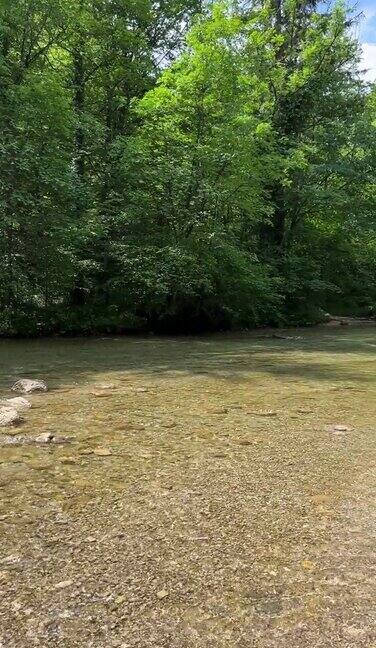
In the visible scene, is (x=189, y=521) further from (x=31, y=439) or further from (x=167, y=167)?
(x=167, y=167)

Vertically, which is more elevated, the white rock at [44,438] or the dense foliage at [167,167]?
the dense foliage at [167,167]

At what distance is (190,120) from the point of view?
58.3ft

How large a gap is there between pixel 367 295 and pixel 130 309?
1505 centimetres

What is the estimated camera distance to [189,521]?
142 inches

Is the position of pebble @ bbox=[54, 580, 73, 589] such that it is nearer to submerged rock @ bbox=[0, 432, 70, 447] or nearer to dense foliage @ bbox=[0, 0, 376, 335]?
submerged rock @ bbox=[0, 432, 70, 447]

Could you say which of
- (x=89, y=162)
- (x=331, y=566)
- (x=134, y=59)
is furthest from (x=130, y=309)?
(x=331, y=566)

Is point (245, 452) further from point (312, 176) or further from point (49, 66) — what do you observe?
point (312, 176)

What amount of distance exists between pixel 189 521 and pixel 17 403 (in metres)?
3.62

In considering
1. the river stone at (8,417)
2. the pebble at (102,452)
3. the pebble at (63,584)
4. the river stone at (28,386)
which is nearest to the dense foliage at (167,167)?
the river stone at (28,386)

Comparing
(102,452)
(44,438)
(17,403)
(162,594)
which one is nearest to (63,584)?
(162,594)

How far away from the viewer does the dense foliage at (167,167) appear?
15141mm

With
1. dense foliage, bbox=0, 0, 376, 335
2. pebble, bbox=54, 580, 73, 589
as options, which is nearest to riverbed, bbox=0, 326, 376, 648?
pebble, bbox=54, 580, 73, 589

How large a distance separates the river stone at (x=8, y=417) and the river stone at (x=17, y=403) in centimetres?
25

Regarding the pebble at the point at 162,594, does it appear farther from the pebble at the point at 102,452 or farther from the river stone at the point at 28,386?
the river stone at the point at 28,386
